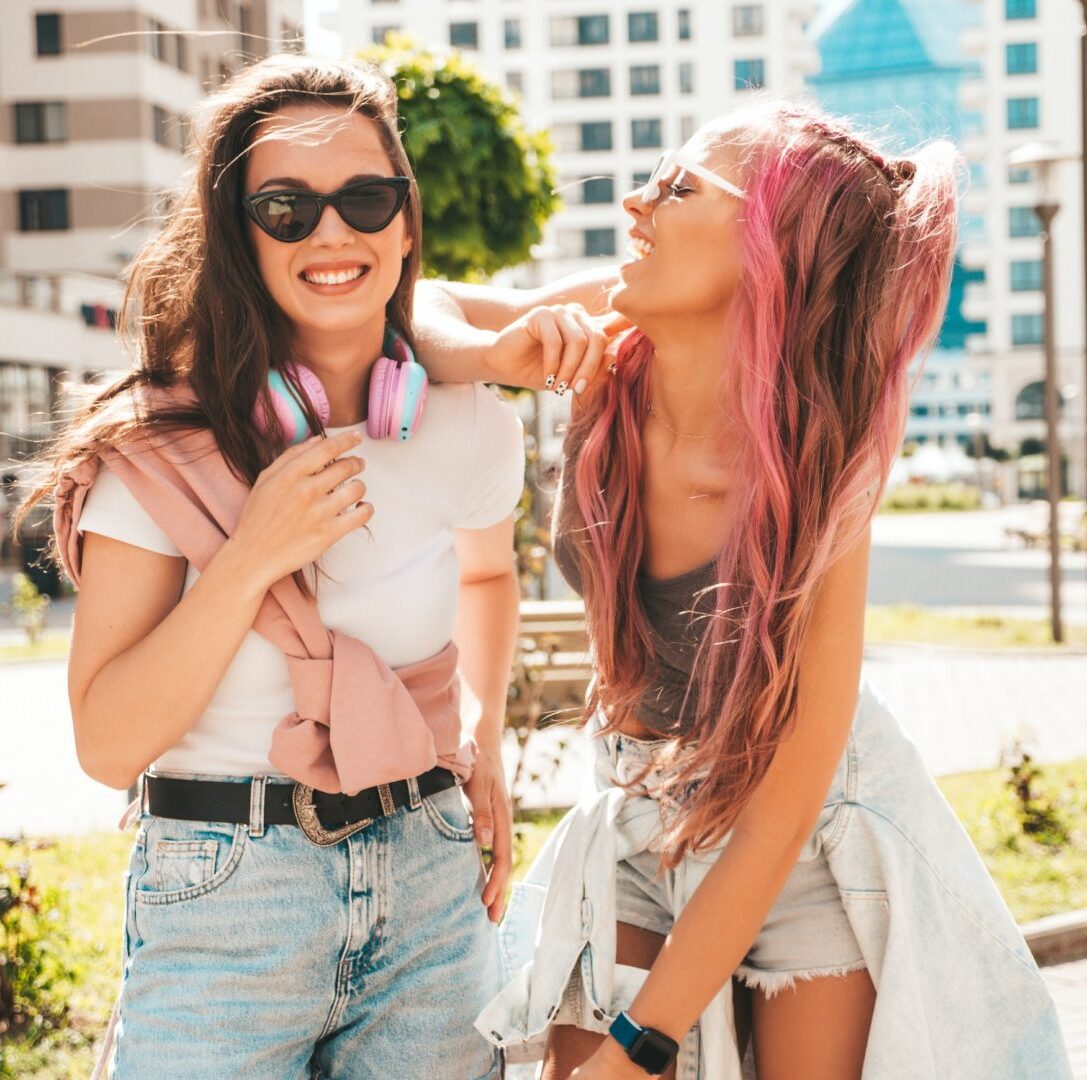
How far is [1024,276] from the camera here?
240 ft

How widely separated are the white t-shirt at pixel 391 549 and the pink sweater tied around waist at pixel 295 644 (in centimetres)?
4

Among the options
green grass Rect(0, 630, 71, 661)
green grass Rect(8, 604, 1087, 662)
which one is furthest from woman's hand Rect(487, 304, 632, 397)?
green grass Rect(0, 630, 71, 661)

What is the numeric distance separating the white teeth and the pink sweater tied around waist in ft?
1.02

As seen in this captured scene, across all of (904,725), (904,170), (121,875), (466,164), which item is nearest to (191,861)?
(904,170)

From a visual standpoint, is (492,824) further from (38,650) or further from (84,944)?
(38,650)

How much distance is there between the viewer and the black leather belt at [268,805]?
7.06 feet

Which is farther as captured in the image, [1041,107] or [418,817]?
[1041,107]

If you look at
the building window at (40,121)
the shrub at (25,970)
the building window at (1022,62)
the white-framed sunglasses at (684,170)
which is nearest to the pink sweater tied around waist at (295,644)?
the white-framed sunglasses at (684,170)

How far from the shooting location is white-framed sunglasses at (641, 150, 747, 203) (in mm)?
2330

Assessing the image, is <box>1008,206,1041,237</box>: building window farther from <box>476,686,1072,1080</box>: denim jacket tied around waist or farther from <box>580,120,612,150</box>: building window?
<box>476,686,1072,1080</box>: denim jacket tied around waist

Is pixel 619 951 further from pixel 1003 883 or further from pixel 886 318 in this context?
pixel 1003 883

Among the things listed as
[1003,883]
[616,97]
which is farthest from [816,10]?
[1003,883]

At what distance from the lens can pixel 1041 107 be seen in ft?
238

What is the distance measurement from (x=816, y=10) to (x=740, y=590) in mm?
82575
